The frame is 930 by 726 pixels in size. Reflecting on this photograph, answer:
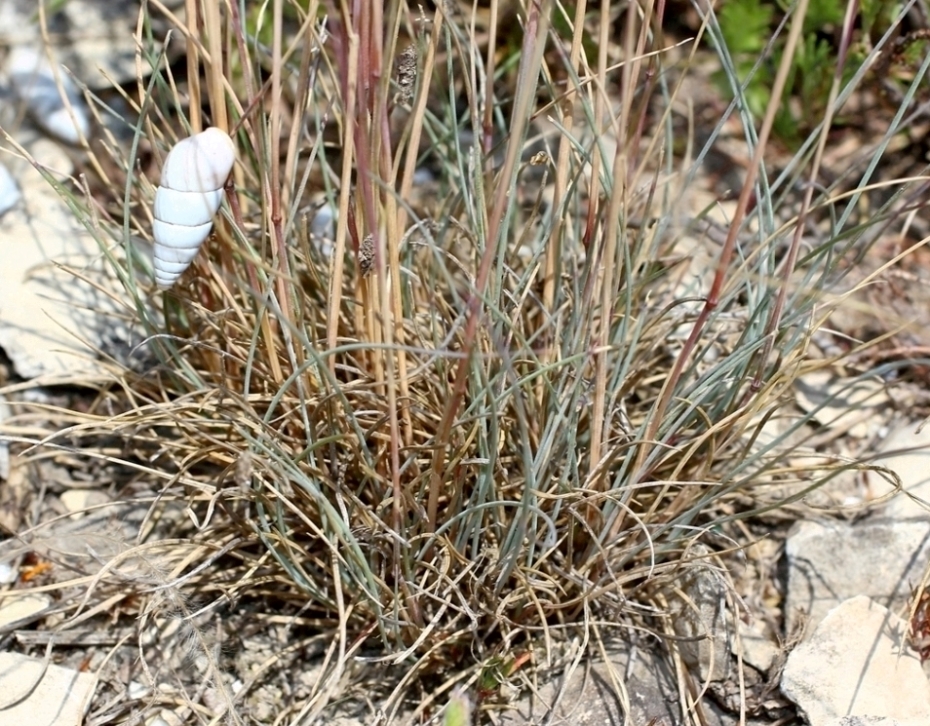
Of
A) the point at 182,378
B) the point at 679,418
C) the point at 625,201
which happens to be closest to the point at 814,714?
the point at 679,418

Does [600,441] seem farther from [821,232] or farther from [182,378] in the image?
[821,232]

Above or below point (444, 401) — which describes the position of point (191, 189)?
above

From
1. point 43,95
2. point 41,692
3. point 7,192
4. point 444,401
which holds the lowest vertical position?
point 41,692

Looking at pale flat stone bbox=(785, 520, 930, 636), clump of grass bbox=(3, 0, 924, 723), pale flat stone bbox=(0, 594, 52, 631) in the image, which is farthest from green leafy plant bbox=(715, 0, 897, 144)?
pale flat stone bbox=(0, 594, 52, 631)

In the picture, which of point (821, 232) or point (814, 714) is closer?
point (814, 714)

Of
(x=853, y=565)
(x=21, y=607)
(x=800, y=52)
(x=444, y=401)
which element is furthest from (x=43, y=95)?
(x=853, y=565)

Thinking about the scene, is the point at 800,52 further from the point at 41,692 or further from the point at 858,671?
the point at 41,692
